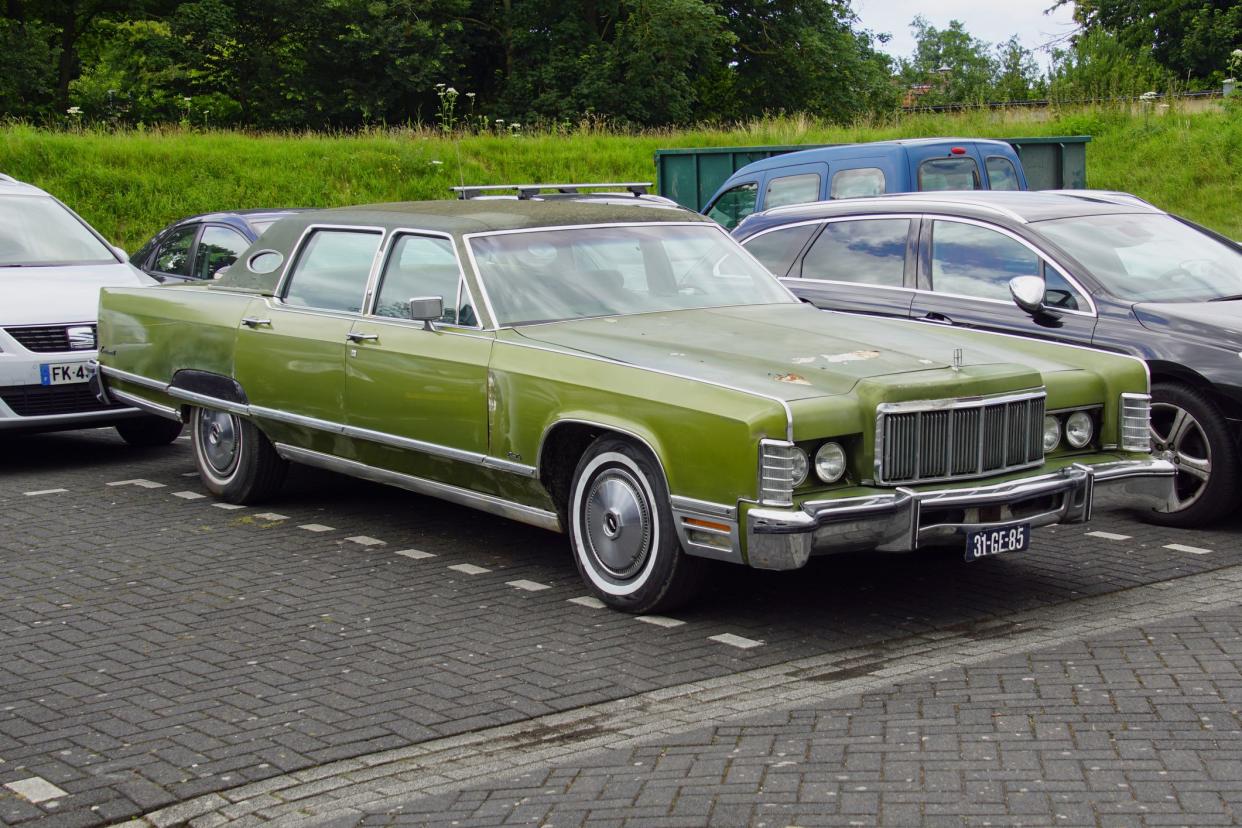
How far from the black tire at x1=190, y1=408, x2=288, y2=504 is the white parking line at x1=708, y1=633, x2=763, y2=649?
12.0 feet

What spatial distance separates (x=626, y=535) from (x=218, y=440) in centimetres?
366

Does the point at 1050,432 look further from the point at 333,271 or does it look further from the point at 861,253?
the point at 333,271

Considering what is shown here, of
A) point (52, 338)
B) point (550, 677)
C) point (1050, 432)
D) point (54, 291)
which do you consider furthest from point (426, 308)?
point (54, 291)

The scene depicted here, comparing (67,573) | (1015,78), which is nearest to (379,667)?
(67,573)

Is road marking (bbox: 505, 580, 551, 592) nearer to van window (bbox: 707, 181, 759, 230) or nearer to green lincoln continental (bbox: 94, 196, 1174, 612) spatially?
green lincoln continental (bbox: 94, 196, 1174, 612)

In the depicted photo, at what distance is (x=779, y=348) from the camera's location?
6.55 m

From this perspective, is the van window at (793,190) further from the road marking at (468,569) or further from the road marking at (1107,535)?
the road marking at (468,569)

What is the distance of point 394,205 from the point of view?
838cm

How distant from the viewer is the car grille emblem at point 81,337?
10320 mm

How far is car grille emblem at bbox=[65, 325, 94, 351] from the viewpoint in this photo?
1032 cm

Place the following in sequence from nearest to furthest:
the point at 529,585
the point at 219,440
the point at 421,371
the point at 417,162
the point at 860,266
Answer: the point at 529,585, the point at 421,371, the point at 219,440, the point at 860,266, the point at 417,162

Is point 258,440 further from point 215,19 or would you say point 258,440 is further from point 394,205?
point 215,19

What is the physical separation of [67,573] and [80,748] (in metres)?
2.65

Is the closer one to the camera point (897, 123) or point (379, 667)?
point (379, 667)
